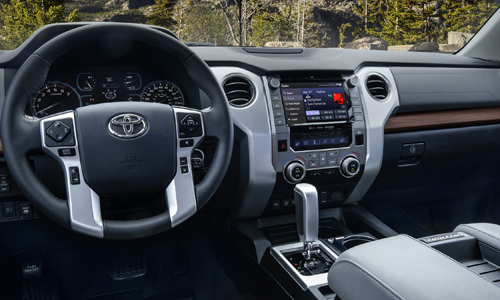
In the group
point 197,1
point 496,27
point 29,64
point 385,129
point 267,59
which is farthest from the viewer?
point 197,1

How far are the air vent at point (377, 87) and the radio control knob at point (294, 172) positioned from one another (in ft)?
1.66

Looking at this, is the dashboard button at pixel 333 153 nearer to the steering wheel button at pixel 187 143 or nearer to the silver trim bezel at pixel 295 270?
the silver trim bezel at pixel 295 270

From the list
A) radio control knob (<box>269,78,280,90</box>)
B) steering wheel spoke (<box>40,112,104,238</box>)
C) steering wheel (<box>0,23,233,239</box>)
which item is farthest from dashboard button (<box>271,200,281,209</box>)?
steering wheel spoke (<box>40,112,104,238</box>)

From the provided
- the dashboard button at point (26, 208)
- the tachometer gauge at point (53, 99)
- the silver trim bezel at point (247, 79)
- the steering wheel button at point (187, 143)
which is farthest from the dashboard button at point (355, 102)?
the dashboard button at point (26, 208)

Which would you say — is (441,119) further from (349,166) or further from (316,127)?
(316,127)

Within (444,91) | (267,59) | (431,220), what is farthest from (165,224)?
(431,220)

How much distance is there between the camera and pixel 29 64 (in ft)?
3.73

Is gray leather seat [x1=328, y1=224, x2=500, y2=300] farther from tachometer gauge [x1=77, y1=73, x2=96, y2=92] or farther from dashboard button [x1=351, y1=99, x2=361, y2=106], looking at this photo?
tachometer gauge [x1=77, y1=73, x2=96, y2=92]

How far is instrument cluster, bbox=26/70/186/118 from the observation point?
56.0 inches

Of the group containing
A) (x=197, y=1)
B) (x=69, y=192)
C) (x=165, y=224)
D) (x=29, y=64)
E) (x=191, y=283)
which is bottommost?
(x=191, y=283)

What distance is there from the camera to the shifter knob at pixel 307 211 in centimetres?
148

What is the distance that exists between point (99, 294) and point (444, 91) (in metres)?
1.96

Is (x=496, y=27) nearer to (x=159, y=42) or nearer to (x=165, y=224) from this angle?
(x=159, y=42)

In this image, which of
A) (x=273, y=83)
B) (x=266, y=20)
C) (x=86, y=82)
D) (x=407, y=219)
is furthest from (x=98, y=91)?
(x=266, y=20)
